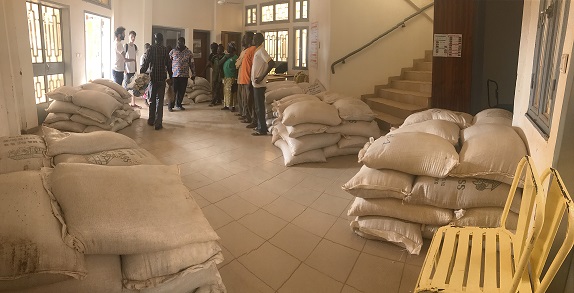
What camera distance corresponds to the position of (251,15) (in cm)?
1184

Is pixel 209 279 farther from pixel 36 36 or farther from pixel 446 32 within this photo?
pixel 36 36

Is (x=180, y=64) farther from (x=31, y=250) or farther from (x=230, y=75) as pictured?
(x=31, y=250)

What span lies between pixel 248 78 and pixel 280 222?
3.65m

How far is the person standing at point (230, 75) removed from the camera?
797 cm

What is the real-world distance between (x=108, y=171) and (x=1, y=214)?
0.44m

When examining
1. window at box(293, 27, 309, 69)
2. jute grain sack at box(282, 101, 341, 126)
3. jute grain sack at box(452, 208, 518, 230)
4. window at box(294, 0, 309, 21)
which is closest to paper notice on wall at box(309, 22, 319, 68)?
window at box(293, 27, 309, 69)

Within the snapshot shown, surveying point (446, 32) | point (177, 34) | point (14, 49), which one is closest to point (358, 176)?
point (446, 32)

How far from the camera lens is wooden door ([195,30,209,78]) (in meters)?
11.7

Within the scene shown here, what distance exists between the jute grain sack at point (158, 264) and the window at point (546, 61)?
1733mm

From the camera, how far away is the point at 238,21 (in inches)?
476

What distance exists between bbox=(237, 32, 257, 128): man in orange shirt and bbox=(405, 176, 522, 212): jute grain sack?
4.11 m

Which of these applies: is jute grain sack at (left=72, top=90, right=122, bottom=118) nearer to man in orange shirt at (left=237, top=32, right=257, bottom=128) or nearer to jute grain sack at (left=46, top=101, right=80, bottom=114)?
jute grain sack at (left=46, top=101, right=80, bottom=114)

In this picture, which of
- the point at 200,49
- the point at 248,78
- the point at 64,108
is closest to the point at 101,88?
the point at 64,108

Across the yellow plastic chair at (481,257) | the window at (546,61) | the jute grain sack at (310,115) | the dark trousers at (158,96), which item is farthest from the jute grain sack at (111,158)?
the dark trousers at (158,96)
